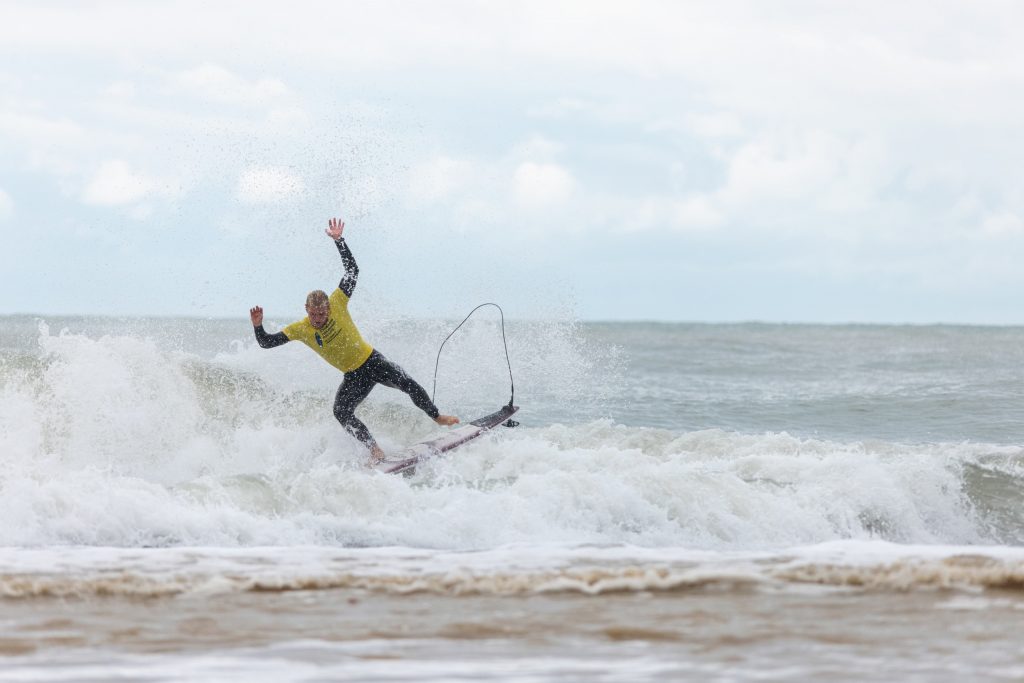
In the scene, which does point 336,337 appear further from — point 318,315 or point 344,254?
point 344,254

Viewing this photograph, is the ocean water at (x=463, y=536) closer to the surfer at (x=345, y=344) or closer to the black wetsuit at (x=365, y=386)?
the black wetsuit at (x=365, y=386)

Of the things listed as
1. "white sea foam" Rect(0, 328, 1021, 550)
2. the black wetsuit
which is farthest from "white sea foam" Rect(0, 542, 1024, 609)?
the black wetsuit

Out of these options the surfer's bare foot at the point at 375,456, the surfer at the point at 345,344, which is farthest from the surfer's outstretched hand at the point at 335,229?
the surfer's bare foot at the point at 375,456

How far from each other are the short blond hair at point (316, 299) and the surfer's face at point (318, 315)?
0.8 inches

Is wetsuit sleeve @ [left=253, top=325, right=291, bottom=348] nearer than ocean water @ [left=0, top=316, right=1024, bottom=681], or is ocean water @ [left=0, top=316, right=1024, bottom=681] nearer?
ocean water @ [left=0, top=316, right=1024, bottom=681]

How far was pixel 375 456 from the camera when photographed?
392 inches

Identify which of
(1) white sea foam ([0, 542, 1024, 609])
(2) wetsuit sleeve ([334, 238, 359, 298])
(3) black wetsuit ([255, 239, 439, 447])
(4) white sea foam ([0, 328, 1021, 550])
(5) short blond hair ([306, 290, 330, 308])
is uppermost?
(2) wetsuit sleeve ([334, 238, 359, 298])

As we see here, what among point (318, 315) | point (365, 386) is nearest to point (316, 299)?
point (318, 315)

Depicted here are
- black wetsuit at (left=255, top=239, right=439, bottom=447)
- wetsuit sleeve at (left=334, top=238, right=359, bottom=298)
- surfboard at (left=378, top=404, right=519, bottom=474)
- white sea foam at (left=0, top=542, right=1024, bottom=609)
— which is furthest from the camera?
black wetsuit at (left=255, top=239, right=439, bottom=447)

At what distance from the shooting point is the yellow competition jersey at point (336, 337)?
9.59m

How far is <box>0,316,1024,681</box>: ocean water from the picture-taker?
5082 millimetres

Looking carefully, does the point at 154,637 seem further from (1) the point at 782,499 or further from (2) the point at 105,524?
(1) the point at 782,499

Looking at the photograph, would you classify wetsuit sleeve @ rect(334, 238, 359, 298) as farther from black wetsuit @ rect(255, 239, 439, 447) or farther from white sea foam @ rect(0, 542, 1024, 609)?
white sea foam @ rect(0, 542, 1024, 609)

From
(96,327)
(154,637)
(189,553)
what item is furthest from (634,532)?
(96,327)
